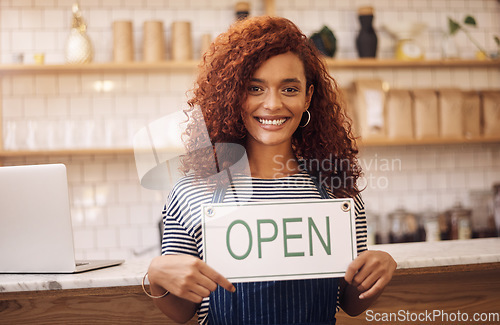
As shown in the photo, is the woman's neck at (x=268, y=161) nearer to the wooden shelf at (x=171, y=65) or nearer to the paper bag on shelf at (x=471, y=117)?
the wooden shelf at (x=171, y=65)

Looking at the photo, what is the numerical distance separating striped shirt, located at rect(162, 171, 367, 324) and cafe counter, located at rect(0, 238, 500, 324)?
39cm

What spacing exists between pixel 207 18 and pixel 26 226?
7.13 ft

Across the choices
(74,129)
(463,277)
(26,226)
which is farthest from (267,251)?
(74,129)

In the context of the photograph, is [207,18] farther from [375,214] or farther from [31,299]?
[31,299]

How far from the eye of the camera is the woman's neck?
1288mm

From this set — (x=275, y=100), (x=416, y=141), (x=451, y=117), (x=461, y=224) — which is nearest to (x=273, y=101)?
(x=275, y=100)

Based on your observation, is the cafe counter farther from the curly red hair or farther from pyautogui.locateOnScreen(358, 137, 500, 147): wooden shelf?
pyautogui.locateOnScreen(358, 137, 500, 147): wooden shelf

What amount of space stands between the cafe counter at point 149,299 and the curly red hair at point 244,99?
1.45 ft

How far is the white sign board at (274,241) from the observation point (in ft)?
3.61

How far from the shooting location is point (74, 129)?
122 inches

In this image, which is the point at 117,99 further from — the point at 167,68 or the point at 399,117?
the point at 399,117

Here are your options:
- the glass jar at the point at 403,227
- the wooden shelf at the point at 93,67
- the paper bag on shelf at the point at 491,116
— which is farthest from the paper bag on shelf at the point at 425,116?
the wooden shelf at the point at 93,67

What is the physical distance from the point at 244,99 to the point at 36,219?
75 centimetres

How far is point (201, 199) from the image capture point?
1.22 metres
